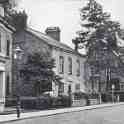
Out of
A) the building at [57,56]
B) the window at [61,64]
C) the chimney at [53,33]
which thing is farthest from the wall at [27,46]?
the chimney at [53,33]

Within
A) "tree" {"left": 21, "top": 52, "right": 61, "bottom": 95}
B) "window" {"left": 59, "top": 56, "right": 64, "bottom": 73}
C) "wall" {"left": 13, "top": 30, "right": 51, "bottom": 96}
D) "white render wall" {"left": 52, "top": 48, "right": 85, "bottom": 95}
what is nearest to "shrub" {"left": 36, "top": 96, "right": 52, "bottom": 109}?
"tree" {"left": 21, "top": 52, "right": 61, "bottom": 95}

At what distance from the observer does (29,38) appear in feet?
131

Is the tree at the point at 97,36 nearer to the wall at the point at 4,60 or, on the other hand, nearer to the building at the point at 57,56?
the building at the point at 57,56

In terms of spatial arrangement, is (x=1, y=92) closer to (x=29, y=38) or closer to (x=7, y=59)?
(x=7, y=59)

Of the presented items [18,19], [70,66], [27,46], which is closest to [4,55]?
[27,46]

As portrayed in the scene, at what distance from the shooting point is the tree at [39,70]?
32.5 meters

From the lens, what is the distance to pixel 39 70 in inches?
1283

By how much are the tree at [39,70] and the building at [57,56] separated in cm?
186

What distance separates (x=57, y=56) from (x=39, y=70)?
8.37 metres

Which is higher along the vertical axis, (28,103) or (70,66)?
(70,66)

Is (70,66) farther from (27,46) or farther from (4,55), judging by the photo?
(4,55)

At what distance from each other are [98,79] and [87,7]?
11.6 m

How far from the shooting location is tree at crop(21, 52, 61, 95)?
32500 mm

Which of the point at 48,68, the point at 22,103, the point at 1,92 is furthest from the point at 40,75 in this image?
the point at 1,92
